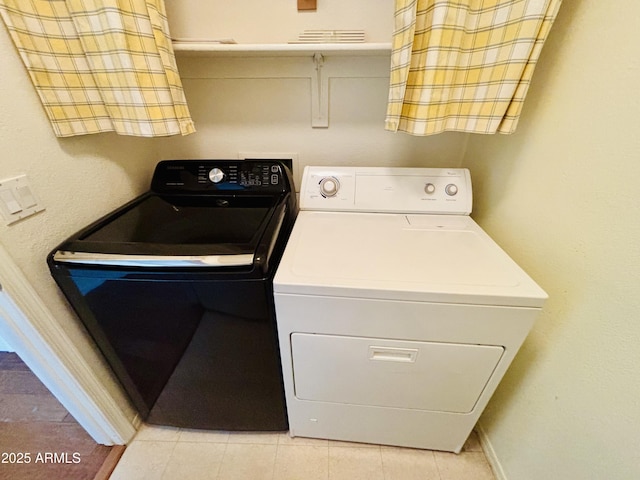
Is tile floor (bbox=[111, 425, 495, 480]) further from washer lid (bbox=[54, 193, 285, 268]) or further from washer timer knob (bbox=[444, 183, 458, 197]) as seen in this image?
washer timer knob (bbox=[444, 183, 458, 197])

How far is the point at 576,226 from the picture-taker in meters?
0.78

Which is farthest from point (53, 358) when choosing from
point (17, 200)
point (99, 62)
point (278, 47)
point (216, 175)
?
point (278, 47)

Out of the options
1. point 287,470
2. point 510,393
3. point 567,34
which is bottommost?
point 287,470

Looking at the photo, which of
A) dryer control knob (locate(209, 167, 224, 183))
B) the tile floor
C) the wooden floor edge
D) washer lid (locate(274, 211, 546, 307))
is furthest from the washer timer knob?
the wooden floor edge

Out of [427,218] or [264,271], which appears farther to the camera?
[427,218]

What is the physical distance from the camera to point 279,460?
1190mm

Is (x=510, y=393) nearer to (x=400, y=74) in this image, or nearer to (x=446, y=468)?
(x=446, y=468)

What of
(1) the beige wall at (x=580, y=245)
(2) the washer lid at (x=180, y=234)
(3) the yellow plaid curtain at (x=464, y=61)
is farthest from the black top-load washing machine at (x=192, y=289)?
(1) the beige wall at (x=580, y=245)

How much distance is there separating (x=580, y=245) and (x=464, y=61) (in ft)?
2.16

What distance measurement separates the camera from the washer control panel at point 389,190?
1.18m

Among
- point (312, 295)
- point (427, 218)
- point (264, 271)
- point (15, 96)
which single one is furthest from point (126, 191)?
point (427, 218)

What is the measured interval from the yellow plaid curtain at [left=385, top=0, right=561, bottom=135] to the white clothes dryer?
0.32 meters

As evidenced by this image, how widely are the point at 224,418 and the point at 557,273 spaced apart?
1.43 metres

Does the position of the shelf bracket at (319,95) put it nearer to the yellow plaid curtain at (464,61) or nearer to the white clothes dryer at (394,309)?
the white clothes dryer at (394,309)
